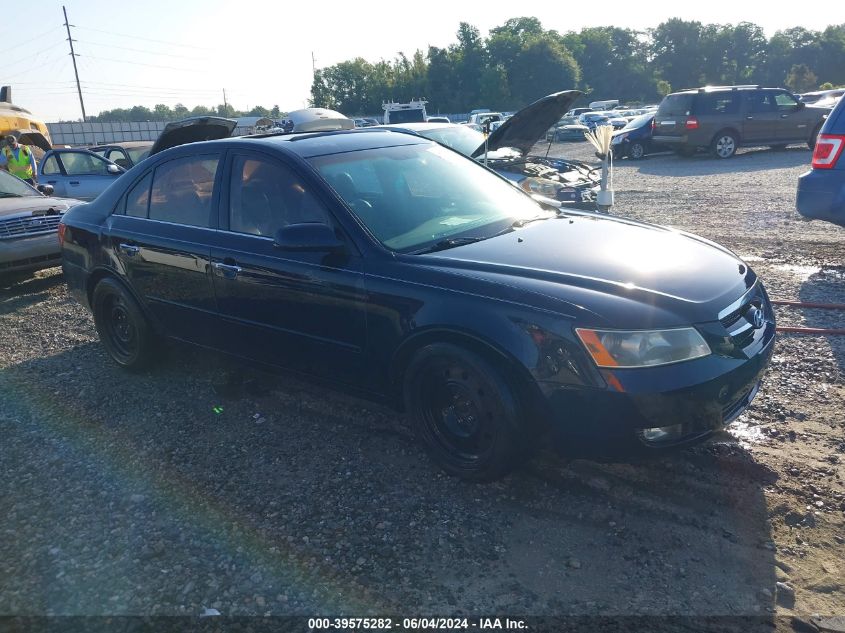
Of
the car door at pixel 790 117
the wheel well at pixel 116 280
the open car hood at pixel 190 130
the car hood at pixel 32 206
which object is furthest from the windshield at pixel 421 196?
the car door at pixel 790 117

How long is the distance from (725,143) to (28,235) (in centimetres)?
1668

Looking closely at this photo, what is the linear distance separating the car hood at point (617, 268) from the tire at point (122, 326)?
2.63 metres

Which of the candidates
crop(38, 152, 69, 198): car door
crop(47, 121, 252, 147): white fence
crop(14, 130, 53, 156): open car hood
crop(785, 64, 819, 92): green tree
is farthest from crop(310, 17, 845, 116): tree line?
crop(38, 152, 69, 198): car door

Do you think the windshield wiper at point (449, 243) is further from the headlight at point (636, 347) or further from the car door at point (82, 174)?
the car door at point (82, 174)

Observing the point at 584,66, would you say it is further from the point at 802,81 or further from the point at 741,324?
the point at 741,324

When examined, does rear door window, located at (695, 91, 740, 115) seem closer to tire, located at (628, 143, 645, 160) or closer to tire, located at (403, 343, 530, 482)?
tire, located at (628, 143, 645, 160)

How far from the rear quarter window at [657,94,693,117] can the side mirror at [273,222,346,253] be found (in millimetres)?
17061

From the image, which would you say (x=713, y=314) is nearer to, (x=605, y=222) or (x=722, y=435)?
(x=722, y=435)

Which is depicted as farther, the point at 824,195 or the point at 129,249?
the point at 824,195

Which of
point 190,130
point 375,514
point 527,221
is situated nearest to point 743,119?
point 190,130

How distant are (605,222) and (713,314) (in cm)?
125

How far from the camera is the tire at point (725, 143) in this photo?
17.9 metres

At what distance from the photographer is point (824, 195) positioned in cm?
626

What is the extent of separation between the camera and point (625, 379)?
2773 millimetres
